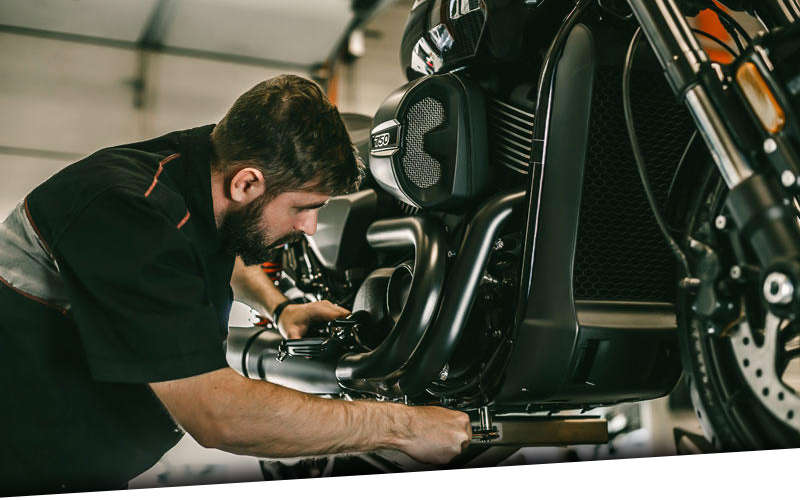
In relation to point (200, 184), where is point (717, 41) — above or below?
below

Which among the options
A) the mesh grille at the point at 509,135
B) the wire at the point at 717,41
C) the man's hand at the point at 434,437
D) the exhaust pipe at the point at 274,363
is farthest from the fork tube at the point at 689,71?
the exhaust pipe at the point at 274,363

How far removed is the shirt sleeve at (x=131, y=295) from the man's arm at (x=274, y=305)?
0.54m

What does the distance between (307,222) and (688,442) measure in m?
0.74

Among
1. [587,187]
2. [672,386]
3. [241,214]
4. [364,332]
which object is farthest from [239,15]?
[672,386]

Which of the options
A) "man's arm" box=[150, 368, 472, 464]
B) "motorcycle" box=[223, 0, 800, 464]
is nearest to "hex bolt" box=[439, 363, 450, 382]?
"motorcycle" box=[223, 0, 800, 464]

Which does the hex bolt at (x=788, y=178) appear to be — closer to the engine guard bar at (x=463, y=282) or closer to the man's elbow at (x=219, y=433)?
the engine guard bar at (x=463, y=282)

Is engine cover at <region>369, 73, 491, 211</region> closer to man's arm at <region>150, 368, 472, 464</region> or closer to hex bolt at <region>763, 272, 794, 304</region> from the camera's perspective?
man's arm at <region>150, 368, 472, 464</region>

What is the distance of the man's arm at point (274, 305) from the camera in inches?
57.4

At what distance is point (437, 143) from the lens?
3.85 feet

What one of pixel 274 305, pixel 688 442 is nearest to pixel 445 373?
pixel 688 442

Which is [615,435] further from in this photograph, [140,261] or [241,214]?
[140,261]

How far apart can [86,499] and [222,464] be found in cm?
30

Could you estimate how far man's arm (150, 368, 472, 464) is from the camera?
0.92 m

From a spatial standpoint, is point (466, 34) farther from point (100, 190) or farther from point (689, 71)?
point (100, 190)
